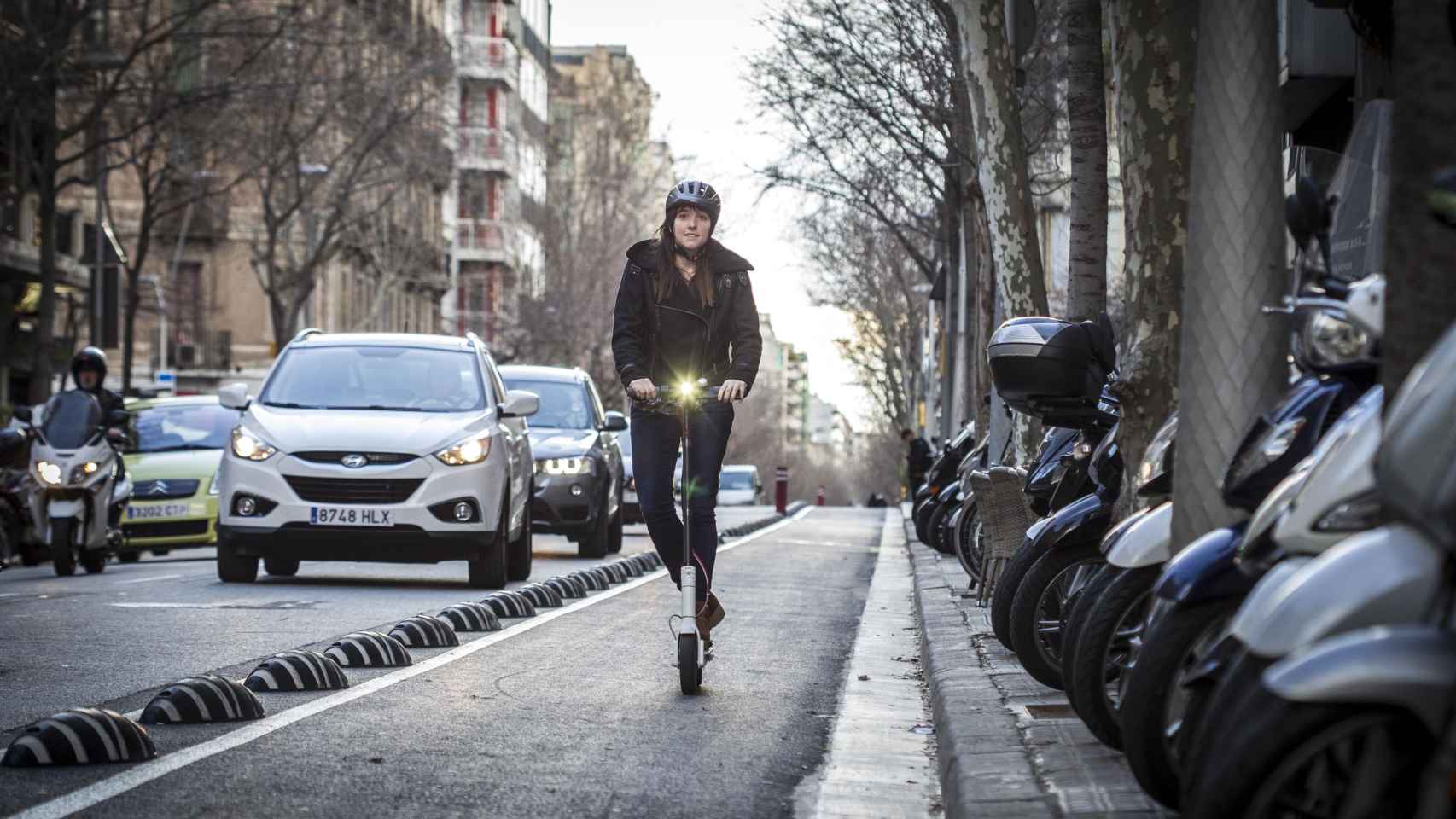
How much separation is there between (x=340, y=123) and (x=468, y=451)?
1116 inches

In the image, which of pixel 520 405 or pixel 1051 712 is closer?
pixel 1051 712

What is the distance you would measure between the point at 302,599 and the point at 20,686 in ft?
17.1

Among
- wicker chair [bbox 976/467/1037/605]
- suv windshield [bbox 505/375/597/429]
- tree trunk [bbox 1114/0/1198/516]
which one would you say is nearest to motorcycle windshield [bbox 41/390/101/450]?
suv windshield [bbox 505/375/597/429]

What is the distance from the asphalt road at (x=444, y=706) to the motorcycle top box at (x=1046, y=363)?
55.9 inches

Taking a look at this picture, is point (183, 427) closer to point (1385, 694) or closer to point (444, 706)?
point (444, 706)

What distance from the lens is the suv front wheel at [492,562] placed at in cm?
1483

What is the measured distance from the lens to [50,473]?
56.7ft

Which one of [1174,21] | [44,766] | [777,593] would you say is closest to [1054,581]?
[1174,21]

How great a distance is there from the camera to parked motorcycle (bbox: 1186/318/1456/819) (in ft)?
11.0

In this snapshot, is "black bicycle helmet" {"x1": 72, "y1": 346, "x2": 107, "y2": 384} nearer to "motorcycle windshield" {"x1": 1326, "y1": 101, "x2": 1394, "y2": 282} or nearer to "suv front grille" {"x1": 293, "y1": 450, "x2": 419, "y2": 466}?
"suv front grille" {"x1": 293, "y1": 450, "x2": 419, "y2": 466}

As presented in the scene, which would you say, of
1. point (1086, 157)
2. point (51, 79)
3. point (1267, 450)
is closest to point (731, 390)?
point (1267, 450)

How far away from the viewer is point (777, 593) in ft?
51.1

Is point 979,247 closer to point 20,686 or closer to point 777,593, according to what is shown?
point 777,593

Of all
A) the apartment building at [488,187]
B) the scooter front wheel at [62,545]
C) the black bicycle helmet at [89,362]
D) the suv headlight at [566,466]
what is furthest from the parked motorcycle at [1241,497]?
the apartment building at [488,187]
